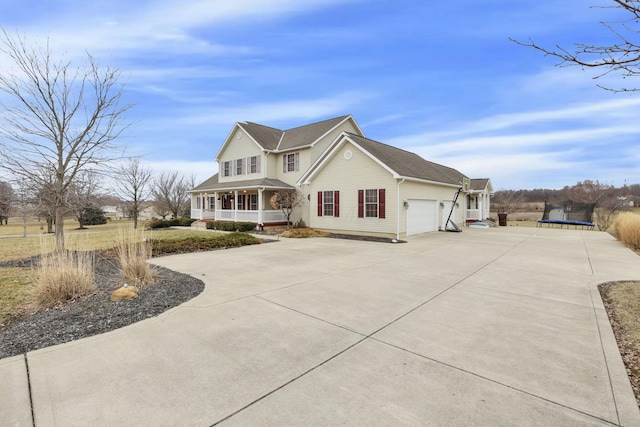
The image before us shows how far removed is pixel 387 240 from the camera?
45.7ft

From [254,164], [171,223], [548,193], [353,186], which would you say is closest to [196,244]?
[353,186]

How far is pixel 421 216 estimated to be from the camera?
1648cm

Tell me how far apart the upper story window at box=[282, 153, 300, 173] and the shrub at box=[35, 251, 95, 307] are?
16.1 metres

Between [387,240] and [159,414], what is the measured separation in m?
12.6

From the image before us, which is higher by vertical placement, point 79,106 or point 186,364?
point 79,106

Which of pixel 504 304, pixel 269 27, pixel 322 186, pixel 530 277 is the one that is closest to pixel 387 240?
pixel 322 186

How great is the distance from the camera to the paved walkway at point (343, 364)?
2.23 metres

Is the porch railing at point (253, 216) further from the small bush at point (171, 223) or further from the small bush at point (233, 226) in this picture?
the small bush at point (171, 223)

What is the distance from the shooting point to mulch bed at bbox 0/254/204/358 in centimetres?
349

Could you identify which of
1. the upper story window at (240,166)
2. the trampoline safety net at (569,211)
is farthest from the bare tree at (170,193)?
the trampoline safety net at (569,211)

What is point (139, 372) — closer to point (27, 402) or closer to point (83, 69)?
point (27, 402)

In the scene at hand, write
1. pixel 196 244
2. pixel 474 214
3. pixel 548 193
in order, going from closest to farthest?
pixel 196 244
pixel 474 214
pixel 548 193

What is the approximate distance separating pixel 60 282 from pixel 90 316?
1.25 meters

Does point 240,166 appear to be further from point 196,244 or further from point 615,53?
point 615,53
